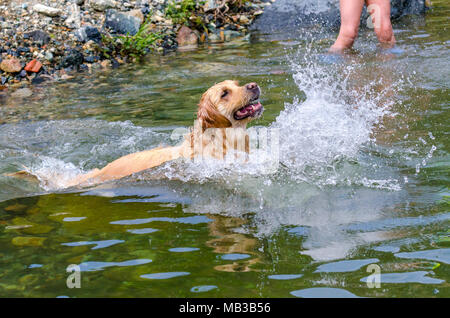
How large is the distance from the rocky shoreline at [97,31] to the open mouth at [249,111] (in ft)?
18.8

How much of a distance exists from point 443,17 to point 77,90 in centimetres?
799

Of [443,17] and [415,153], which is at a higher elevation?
[443,17]

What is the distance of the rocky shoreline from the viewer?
1020cm

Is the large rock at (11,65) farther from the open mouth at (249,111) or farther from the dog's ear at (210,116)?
the open mouth at (249,111)

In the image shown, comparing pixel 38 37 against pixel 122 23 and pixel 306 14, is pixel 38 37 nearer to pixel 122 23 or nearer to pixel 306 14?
pixel 122 23

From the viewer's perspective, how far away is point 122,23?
456 inches

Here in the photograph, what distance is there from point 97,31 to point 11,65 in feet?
6.82

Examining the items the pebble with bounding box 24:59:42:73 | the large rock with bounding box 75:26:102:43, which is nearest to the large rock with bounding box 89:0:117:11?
the large rock with bounding box 75:26:102:43

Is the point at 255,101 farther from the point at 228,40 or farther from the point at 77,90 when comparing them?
the point at 228,40

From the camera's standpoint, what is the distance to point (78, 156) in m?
6.43

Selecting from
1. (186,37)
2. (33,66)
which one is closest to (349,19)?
(186,37)

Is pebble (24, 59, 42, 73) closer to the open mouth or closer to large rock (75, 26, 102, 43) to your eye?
large rock (75, 26, 102, 43)
